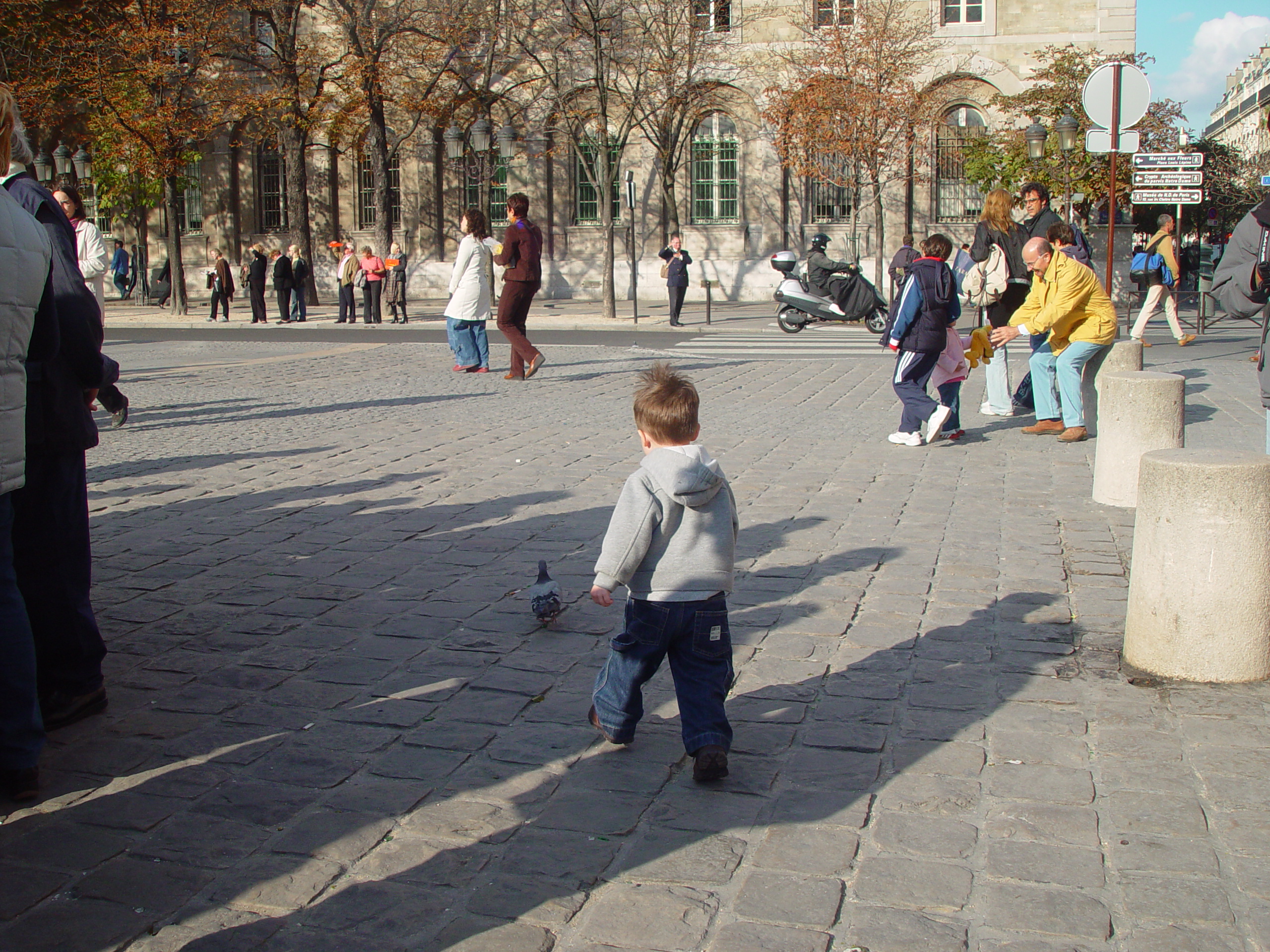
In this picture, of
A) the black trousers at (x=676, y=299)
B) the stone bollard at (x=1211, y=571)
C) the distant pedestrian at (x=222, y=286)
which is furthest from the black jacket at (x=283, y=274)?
the stone bollard at (x=1211, y=571)

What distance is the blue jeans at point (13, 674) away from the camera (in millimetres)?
3537

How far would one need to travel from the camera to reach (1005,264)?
10586 mm

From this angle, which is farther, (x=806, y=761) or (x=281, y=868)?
(x=806, y=761)

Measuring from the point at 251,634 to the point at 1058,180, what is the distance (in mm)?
28398

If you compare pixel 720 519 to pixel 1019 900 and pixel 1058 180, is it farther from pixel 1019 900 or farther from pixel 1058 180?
pixel 1058 180

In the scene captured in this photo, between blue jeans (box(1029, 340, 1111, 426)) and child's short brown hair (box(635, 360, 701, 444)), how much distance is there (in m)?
6.59

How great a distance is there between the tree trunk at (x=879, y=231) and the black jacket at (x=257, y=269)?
1437cm

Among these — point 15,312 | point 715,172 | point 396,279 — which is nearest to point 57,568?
→ point 15,312

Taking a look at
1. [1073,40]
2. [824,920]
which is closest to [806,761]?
[824,920]

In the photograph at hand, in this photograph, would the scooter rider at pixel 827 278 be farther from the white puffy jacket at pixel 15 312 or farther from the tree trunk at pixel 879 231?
the white puffy jacket at pixel 15 312

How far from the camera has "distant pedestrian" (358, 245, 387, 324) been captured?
88.2 ft

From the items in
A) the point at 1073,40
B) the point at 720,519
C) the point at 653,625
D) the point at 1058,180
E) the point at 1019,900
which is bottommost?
the point at 1019,900

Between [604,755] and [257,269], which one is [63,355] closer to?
[604,755]

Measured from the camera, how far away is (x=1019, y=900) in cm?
300
